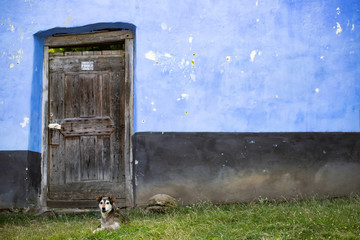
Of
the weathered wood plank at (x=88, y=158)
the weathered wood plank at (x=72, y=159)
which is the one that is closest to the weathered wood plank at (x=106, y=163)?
the weathered wood plank at (x=88, y=158)

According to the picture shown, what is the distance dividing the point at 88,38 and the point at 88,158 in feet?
5.65

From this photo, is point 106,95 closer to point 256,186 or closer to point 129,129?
point 129,129

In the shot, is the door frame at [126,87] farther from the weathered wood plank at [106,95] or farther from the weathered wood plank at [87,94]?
the weathered wood plank at [87,94]

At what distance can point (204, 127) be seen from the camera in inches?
210

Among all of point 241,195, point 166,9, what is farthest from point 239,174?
point 166,9

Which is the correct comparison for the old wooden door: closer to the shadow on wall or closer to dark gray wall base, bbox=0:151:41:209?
dark gray wall base, bbox=0:151:41:209

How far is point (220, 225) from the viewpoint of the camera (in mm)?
3875

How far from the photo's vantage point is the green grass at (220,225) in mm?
3508

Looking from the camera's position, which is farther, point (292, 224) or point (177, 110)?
point (177, 110)

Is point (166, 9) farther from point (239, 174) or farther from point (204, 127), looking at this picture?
point (239, 174)

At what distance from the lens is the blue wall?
210 inches

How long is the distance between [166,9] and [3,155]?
2997 millimetres

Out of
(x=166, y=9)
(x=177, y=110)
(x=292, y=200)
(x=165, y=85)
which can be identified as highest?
(x=166, y=9)

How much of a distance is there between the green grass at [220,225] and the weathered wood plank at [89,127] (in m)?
1.20
